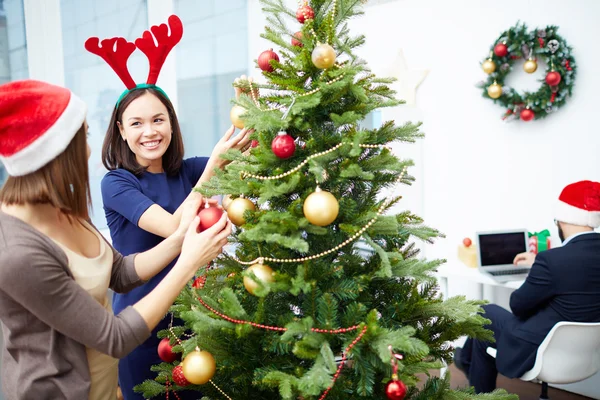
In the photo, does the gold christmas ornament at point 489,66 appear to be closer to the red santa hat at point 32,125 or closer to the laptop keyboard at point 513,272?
the laptop keyboard at point 513,272

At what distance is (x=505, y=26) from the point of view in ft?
11.7

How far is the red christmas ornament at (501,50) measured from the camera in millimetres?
3443

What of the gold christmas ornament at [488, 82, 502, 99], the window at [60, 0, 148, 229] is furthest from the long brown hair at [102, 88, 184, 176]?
the gold christmas ornament at [488, 82, 502, 99]

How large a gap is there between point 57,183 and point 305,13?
0.70m

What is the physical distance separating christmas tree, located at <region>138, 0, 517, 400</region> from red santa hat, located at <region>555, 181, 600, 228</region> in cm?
148

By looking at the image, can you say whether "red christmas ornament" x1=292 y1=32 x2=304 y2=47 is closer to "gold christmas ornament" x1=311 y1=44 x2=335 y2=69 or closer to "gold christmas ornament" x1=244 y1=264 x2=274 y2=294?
"gold christmas ornament" x1=311 y1=44 x2=335 y2=69

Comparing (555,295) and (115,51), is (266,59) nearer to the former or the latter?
(115,51)

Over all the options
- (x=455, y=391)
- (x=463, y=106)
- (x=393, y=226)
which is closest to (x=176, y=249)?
(x=393, y=226)

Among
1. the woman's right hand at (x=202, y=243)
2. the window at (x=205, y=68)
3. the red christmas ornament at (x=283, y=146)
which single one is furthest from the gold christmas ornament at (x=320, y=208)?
the window at (x=205, y=68)

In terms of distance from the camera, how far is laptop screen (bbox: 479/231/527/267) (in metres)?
3.33

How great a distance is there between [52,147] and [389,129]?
0.78 meters

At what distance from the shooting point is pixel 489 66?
Result: 137 inches

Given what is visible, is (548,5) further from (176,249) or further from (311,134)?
(176,249)

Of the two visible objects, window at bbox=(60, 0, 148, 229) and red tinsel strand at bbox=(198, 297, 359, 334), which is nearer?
red tinsel strand at bbox=(198, 297, 359, 334)
